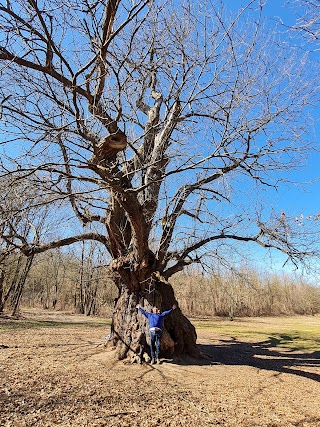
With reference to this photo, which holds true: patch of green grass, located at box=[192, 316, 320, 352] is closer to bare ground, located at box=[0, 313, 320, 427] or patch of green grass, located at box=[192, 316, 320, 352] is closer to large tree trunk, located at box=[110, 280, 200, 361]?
bare ground, located at box=[0, 313, 320, 427]

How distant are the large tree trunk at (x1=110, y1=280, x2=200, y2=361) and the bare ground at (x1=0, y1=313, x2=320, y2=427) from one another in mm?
356

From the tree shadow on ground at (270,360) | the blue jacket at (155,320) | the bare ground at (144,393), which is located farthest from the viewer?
the tree shadow on ground at (270,360)

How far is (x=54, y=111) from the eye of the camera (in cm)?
425

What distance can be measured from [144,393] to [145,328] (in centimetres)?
248

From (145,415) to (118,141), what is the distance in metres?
3.91

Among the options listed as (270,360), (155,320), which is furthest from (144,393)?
(270,360)

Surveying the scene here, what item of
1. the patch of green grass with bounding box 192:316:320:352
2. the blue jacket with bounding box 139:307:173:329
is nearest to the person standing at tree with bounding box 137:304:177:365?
the blue jacket with bounding box 139:307:173:329

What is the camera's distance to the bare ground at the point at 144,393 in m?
3.64

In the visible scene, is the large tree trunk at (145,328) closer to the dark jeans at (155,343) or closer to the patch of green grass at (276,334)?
the dark jeans at (155,343)

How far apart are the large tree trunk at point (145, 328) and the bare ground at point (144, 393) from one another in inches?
14.0

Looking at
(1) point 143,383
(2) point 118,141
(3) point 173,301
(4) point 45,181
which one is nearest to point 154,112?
(2) point 118,141

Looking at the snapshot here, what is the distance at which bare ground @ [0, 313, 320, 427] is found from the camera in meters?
3.64

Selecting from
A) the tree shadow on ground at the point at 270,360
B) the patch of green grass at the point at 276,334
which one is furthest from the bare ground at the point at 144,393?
the patch of green grass at the point at 276,334

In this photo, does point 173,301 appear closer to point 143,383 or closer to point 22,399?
point 143,383
